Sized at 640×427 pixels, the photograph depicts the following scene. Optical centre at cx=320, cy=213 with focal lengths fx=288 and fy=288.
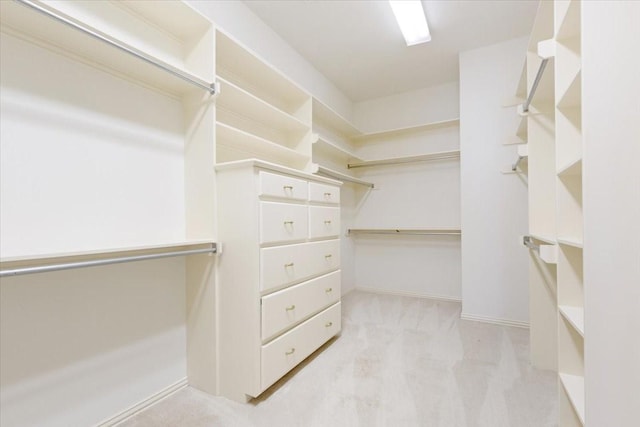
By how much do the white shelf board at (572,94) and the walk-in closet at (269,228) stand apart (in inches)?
0.4

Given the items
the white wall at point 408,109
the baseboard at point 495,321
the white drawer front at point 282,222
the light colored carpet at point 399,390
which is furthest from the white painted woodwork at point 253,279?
the white wall at point 408,109

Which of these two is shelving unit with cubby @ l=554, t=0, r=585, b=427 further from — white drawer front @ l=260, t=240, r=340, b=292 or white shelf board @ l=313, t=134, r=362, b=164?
white shelf board @ l=313, t=134, r=362, b=164

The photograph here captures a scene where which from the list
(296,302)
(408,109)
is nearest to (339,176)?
(408,109)

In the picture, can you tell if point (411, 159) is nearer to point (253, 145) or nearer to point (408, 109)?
point (408, 109)

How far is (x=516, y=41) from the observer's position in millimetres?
2654

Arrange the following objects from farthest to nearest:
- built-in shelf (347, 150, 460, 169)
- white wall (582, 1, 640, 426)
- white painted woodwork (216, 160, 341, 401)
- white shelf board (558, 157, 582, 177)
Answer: built-in shelf (347, 150, 460, 169), white painted woodwork (216, 160, 341, 401), white shelf board (558, 157, 582, 177), white wall (582, 1, 640, 426)

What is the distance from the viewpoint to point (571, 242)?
102cm

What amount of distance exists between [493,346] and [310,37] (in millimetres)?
2954

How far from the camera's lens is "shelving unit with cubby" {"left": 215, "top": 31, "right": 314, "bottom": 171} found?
180 cm

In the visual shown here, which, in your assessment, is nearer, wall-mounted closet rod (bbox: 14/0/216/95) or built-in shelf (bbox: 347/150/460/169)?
wall-mounted closet rod (bbox: 14/0/216/95)

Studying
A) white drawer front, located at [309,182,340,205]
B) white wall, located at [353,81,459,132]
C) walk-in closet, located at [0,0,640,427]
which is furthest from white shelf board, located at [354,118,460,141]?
white drawer front, located at [309,182,340,205]

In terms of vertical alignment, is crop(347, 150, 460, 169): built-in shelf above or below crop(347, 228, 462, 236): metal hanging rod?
above

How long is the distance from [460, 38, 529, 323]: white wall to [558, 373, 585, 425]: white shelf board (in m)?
1.67

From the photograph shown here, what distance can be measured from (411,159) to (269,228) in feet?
7.89
